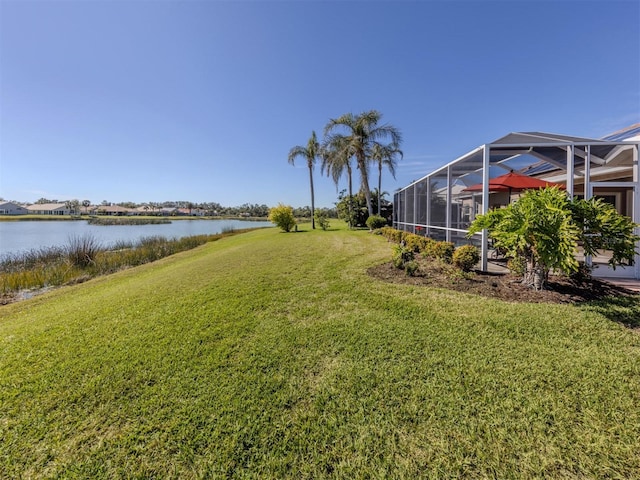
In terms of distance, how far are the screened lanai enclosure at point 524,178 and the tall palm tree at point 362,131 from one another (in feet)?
26.3

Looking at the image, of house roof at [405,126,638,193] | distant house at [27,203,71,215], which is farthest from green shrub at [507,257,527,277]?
distant house at [27,203,71,215]

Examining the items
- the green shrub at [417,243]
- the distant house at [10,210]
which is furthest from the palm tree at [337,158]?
the distant house at [10,210]

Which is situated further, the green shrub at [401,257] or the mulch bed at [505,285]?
the green shrub at [401,257]

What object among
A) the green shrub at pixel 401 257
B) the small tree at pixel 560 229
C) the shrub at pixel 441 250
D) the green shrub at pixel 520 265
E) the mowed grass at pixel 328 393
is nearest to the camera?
the mowed grass at pixel 328 393

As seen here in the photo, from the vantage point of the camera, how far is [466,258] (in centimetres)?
544

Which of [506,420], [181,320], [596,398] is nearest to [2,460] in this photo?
[181,320]

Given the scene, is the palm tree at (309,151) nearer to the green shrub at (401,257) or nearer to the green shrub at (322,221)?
the green shrub at (322,221)

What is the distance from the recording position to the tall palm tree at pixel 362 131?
18.1 metres

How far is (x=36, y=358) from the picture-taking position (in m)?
3.01

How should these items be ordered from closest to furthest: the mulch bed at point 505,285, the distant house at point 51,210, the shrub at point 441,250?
1. the mulch bed at point 505,285
2. the shrub at point 441,250
3. the distant house at point 51,210

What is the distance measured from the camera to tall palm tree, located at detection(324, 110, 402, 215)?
1814 centimetres

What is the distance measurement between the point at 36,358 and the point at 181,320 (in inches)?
61.0

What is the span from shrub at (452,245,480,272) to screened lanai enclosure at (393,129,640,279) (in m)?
0.49

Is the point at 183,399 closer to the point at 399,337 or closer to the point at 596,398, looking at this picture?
the point at 399,337
